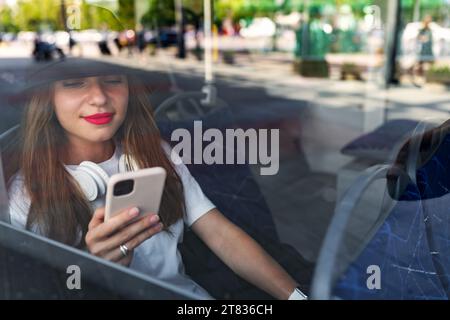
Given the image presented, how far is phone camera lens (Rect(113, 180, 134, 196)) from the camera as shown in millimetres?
1141

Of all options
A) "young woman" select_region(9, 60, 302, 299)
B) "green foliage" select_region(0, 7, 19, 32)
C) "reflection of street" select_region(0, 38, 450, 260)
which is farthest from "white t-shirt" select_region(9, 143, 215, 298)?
"green foliage" select_region(0, 7, 19, 32)

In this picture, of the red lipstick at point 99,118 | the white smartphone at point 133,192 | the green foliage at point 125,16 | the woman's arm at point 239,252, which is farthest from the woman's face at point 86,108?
the green foliage at point 125,16

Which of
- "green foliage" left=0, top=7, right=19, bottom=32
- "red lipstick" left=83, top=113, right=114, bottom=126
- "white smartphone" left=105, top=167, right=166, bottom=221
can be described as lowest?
"white smartphone" left=105, top=167, right=166, bottom=221

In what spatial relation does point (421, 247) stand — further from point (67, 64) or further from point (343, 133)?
point (343, 133)

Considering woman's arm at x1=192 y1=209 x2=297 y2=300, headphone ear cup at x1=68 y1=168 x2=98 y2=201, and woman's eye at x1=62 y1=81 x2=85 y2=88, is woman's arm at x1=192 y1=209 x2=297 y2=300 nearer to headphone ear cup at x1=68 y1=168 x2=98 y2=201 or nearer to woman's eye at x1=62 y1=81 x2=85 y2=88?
headphone ear cup at x1=68 y1=168 x2=98 y2=201

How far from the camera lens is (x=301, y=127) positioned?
5.91 metres

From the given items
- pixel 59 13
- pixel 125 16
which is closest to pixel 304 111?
pixel 125 16

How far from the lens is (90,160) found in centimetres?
121

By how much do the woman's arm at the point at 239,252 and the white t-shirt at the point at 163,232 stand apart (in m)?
0.06

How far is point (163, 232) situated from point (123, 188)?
0.64 ft

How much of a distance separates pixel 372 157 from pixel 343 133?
9.37 ft

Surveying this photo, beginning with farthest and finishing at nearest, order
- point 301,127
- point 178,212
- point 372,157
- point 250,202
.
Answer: point 301,127 < point 372,157 < point 250,202 < point 178,212

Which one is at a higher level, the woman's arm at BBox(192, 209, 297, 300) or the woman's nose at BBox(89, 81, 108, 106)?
the woman's nose at BBox(89, 81, 108, 106)
